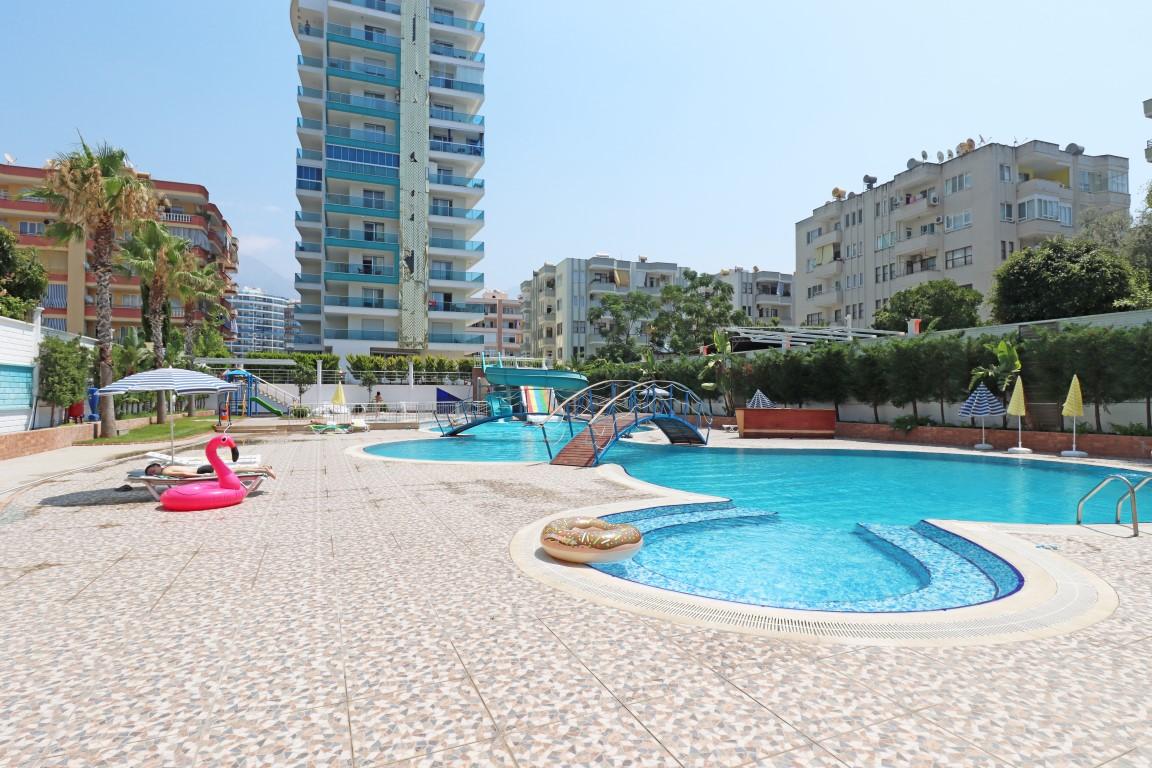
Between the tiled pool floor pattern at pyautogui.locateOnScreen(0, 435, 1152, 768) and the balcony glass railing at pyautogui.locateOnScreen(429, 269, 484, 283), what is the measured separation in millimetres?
48725

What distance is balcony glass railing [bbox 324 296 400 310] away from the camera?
50062 mm

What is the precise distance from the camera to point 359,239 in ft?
168

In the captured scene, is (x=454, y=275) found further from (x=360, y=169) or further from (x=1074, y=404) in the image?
(x=1074, y=404)

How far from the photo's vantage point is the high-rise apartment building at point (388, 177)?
50.7 meters

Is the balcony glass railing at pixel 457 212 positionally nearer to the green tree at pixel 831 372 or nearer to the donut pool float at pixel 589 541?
the green tree at pixel 831 372

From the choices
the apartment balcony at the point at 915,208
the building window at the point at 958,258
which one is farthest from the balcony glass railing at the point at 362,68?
the building window at the point at 958,258

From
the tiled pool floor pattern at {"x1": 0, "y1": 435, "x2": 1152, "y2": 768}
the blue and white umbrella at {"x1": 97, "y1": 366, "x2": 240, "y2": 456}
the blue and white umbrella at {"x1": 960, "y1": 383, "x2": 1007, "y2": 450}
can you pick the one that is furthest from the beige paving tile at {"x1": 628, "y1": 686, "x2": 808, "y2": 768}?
the blue and white umbrella at {"x1": 960, "y1": 383, "x2": 1007, "y2": 450}

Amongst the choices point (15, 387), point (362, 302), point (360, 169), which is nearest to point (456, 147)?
point (360, 169)

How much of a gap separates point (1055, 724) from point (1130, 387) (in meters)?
19.1

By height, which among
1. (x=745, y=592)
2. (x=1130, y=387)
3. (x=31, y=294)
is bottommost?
(x=745, y=592)

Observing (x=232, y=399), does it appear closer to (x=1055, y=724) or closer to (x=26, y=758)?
(x=26, y=758)

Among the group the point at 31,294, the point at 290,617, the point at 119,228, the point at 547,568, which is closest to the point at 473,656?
the point at 290,617

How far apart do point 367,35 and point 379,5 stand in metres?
2.87

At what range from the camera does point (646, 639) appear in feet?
14.3
